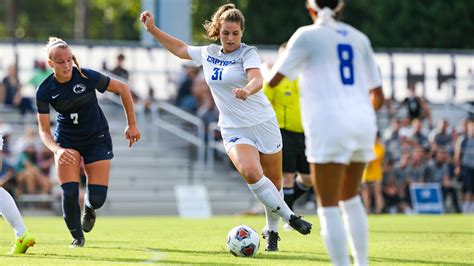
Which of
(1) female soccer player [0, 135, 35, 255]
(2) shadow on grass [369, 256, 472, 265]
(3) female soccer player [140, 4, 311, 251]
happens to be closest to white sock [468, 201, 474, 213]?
(3) female soccer player [140, 4, 311, 251]

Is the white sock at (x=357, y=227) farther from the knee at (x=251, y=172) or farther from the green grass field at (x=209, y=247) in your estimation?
the knee at (x=251, y=172)

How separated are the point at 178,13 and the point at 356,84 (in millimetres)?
21089

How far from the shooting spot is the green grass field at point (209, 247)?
34.7 feet

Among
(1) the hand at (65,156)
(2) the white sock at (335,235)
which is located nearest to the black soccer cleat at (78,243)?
(1) the hand at (65,156)

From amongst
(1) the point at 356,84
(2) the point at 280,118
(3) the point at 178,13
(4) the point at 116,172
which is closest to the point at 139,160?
(4) the point at 116,172

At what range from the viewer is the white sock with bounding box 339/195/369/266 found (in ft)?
26.7

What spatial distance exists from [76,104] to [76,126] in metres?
0.27

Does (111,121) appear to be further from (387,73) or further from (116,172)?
(387,73)

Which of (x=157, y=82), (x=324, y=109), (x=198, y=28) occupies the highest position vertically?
(x=324, y=109)

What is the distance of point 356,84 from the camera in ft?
26.6

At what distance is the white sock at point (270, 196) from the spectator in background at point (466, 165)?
15.8 meters

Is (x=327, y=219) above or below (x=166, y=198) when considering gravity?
above

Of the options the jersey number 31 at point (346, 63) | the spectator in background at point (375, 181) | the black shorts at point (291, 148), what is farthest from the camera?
the spectator in background at point (375, 181)

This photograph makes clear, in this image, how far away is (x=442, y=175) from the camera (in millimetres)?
26750
